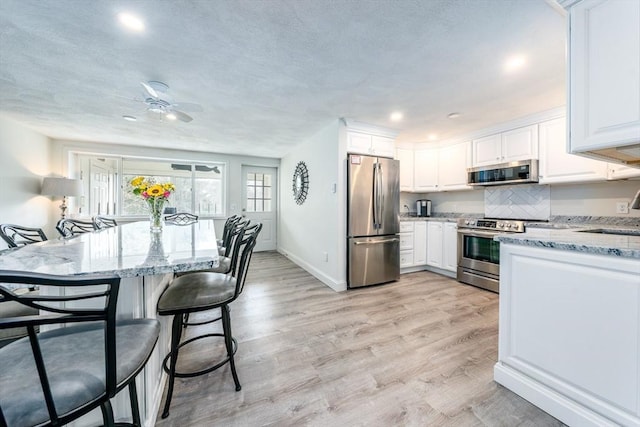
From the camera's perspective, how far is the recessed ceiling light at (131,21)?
152 cm

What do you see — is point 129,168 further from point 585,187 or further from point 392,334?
point 585,187

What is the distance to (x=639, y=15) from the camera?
1092 mm

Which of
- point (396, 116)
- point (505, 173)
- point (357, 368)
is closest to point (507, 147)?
point (505, 173)

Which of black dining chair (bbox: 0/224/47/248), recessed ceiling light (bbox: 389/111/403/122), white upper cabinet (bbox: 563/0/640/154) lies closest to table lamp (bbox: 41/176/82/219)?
black dining chair (bbox: 0/224/47/248)

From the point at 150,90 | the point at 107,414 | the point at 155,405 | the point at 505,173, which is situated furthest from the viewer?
the point at 505,173

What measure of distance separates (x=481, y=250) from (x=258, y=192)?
15.3 ft

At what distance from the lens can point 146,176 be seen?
5.13 metres

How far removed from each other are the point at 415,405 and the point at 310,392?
24.6 inches

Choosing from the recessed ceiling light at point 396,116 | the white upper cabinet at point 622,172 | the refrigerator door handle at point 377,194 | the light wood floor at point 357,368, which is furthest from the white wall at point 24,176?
the white upper cabinet at point 622,172

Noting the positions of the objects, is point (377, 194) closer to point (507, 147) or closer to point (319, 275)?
point (319, 275)

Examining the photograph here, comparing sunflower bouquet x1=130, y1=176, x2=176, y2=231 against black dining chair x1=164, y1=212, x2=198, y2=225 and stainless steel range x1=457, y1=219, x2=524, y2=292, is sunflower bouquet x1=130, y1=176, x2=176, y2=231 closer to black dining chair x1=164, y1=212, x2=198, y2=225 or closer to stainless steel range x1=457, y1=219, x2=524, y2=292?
black dining chair x1=164, y1=212, x2=198, y2=225

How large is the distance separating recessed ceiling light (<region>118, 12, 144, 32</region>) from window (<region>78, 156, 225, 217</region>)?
3.74 meters

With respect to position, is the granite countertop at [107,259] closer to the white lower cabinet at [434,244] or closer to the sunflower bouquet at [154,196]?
the sunflower bouquet at [154,196]

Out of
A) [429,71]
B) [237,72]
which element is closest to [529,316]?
[429,71]
